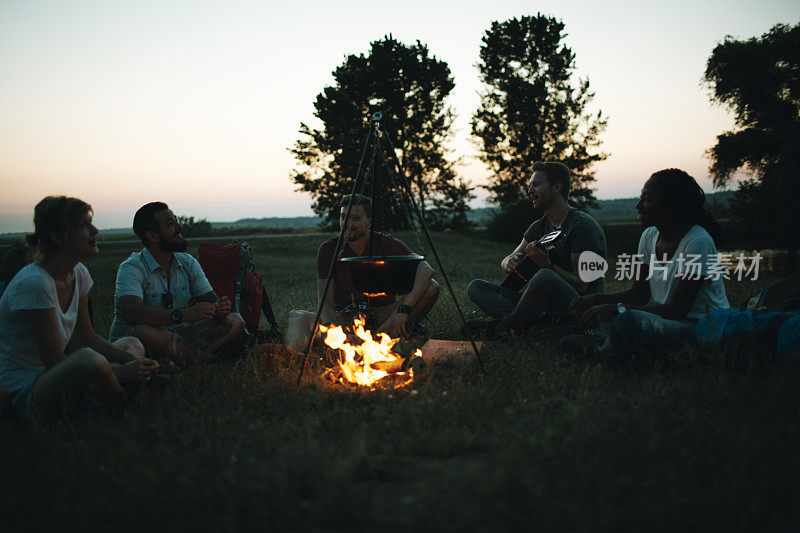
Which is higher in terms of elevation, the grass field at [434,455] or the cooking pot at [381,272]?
the cooking pot at [381,272]

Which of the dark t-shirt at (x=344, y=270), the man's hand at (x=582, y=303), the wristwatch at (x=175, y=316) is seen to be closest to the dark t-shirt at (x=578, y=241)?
the man's hand at (x=582, y=303)

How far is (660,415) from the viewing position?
124 inches

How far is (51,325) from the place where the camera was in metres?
3.34

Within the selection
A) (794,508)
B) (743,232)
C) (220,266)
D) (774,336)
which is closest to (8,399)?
(220,266)

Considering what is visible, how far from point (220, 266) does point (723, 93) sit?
2296cm

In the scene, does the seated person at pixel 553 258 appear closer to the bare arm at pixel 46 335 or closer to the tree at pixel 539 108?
the bare arm at pixel 46 335

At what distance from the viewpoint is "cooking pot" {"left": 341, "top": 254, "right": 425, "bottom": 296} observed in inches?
144

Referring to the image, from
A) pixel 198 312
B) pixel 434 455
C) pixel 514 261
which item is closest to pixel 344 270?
pixel 198 312

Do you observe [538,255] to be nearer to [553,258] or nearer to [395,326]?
[553,258]

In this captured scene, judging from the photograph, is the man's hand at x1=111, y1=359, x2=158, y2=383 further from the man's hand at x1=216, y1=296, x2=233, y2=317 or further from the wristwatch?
the man's hand at x1=216, y1=296, x2=233, y2=317

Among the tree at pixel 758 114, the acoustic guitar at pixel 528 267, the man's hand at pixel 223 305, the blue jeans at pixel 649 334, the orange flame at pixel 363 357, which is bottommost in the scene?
the orange flame at pixel 363 357

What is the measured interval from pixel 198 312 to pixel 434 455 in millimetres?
2714

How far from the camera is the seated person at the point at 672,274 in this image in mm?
3980

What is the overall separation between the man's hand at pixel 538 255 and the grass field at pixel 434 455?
1.50 meters
